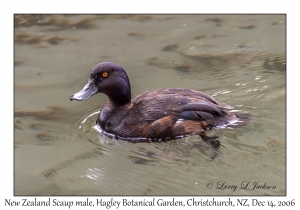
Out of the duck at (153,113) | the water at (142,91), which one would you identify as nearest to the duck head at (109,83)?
the duck at (153,113)

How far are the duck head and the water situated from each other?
23.4 inches

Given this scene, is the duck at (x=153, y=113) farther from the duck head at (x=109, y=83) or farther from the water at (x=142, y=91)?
the water at (x=142, y=91)

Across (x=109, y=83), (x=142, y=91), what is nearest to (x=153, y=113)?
(x=109, y=83)

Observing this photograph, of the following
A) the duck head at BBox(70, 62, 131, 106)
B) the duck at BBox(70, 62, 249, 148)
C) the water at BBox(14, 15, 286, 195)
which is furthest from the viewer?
the duck head at BBox(70, 62, 131, 106)

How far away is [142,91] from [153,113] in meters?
1.69

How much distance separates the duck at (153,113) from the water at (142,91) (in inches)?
7.0

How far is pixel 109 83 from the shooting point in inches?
313

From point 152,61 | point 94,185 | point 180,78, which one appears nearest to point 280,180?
point 94,185

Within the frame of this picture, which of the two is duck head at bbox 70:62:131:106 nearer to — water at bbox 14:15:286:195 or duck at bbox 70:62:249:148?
duck at bbox 70:62:249:148

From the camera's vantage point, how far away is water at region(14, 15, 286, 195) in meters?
6.59

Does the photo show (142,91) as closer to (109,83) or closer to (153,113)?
(109,83)

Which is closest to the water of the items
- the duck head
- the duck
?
the duck

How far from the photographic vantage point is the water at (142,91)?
6.59 metres

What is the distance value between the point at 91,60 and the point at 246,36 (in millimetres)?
3373
